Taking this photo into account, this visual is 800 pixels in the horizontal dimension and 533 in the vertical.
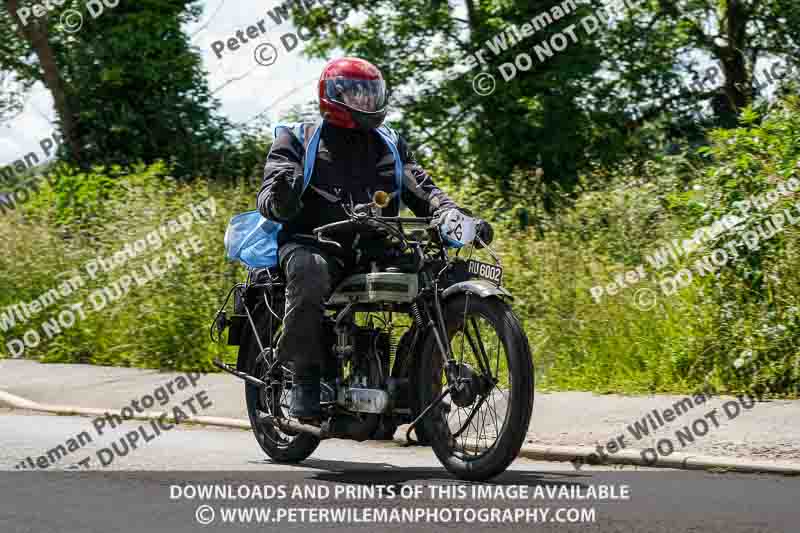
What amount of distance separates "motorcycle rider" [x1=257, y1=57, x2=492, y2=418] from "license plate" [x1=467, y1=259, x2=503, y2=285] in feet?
1.28

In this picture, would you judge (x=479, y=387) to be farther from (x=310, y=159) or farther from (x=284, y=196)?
(x=310, y=159)

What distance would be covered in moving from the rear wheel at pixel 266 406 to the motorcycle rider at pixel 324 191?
0.56 meters

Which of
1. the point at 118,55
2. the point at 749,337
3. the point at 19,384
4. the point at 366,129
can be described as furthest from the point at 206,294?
the point at 118,55

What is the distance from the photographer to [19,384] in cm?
1448

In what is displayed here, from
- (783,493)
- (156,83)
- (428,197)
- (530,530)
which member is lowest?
(783,493)

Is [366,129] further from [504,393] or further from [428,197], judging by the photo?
[504,393]

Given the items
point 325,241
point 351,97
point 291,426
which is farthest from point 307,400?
point 351,97

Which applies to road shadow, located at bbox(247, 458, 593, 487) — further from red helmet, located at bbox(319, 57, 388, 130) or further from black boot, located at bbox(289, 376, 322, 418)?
red helmet, located at bbox(319, 57, 388, 130)

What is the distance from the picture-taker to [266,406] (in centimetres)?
848

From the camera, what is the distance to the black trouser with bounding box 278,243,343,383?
747 cm

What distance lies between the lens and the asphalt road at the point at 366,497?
248 inches

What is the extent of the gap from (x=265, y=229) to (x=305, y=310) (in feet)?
2.94

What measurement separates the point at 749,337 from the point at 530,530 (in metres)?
5.27

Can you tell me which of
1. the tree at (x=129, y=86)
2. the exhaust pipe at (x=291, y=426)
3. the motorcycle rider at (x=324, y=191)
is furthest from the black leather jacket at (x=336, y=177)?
the tree at (x=129, y=86)
